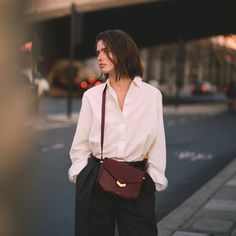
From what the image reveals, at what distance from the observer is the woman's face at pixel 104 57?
101 inches

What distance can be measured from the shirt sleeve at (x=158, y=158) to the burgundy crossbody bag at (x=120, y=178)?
12 cm

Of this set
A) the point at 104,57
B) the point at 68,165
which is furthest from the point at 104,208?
the point at 68,165

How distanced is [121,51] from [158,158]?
537 millimetres

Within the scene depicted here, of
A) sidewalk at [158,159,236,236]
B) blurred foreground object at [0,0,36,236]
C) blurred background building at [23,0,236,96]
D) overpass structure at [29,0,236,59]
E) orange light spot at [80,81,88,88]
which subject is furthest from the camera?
orange light spot at [80,81,88,88]

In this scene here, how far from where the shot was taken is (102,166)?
2518 millimetres

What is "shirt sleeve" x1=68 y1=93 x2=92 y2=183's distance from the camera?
2.63 m

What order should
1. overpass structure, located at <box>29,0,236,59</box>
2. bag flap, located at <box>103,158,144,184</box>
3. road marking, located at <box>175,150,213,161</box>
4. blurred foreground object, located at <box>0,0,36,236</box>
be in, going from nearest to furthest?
blurred foreground object, located at <box>0,0,36,236</box> → bag flap, located at <box>103,158,144,184</box> → road marking, located at <box>175,150,213,161</box> → overpass structure, located at <box>29,0,236,59</box>

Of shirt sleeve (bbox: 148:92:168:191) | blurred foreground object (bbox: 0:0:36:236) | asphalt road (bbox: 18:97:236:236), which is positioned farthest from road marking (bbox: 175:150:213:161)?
blurred foreground object (bbox: 0:0:36:236)

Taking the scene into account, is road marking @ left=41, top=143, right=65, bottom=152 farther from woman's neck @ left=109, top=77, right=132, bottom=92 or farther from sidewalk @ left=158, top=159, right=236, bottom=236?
woman's neck @ left=109, top=77, right=132, bottom=92

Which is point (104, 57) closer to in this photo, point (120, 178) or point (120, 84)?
point (120, 84)

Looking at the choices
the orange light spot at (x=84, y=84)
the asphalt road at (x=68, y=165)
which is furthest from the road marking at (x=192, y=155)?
the orange light spot at (x=84, y=84)

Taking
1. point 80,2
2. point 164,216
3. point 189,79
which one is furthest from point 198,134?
point 189,79

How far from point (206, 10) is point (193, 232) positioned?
1176 inches

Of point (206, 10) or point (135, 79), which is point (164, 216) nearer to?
point (135, 79)
